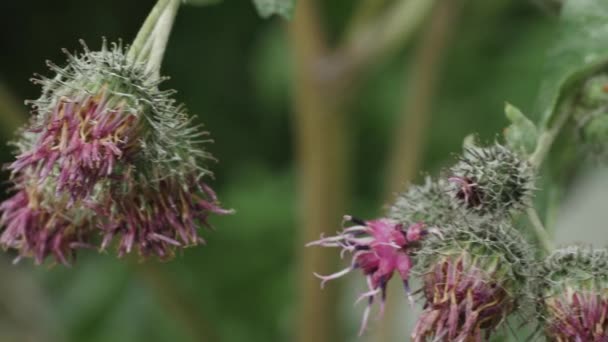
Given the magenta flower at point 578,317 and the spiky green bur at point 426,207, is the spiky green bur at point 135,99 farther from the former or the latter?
the magenta flower at point 578,317

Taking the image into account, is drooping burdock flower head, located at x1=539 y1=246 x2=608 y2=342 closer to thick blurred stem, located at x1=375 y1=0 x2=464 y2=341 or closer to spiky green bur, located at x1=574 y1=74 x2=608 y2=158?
spiky green bur, located at x1=574 y1=74 x2=608 y2=158

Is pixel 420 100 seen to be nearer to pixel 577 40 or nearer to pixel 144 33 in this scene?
pixel 577 40

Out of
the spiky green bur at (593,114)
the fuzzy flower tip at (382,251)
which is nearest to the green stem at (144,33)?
the fuzzy flower tip at (382,251)

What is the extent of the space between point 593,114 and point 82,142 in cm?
95

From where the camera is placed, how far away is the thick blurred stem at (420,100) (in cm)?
305

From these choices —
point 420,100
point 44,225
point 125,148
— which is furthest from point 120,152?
point 420,100

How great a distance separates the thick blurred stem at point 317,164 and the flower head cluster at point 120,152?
1092 millimetres

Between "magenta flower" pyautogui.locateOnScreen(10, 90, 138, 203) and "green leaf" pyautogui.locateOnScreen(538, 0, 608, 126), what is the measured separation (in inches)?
31.7

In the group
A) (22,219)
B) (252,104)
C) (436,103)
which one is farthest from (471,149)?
(252,104)

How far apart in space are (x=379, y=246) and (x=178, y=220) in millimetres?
319

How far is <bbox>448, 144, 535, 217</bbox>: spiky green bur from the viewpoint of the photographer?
1608 millimetres

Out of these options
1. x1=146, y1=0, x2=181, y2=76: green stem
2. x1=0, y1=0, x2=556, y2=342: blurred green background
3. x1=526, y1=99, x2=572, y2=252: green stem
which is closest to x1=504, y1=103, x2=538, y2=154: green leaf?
x1=526, y1=99, x2=572, y2=252: green stem

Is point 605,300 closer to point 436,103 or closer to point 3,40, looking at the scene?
point 436,103

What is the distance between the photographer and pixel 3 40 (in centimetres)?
426
